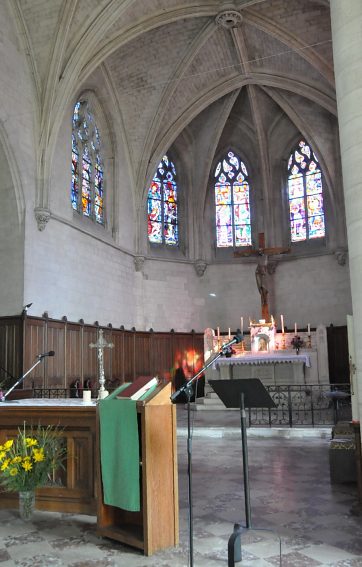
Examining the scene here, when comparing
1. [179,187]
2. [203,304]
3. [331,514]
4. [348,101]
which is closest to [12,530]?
[331,514]

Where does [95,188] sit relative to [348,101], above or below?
above

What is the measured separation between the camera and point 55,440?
5.57m

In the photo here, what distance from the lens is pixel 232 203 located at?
76.4 ft

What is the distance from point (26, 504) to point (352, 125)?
15.8 ft

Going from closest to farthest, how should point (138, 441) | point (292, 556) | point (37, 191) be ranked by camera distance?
point (292, 556), point (138, 441), point (37, 191)

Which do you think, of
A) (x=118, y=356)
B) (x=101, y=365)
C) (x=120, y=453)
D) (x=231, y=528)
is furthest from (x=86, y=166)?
(x=231, y=528)

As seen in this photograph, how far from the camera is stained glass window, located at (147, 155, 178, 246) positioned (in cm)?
2205

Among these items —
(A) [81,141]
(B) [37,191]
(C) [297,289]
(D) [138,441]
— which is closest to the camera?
(D) [138,441]

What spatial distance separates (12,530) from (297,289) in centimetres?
1806

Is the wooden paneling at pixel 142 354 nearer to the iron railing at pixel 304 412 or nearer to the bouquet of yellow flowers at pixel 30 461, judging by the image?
the iron railing at pixel 304 412

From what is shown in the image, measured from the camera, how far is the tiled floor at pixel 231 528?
4.26 m

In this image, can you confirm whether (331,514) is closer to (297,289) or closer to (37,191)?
(37,191)

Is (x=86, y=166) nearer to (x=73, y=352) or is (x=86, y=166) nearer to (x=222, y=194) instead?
(x=73, y=352)

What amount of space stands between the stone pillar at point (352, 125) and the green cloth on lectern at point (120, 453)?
6.97ft
